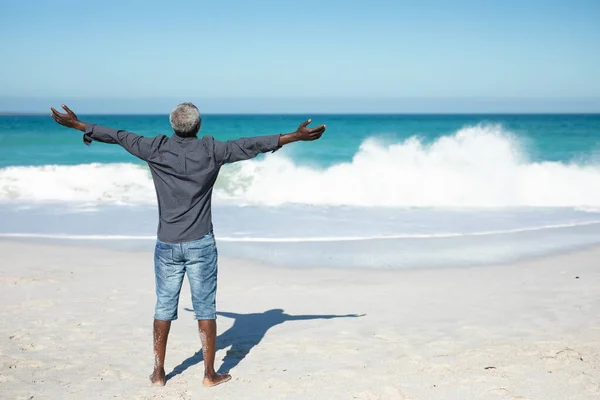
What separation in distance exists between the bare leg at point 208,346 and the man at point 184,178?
0.49ft

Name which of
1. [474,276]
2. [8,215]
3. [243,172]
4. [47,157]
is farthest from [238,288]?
[47,157]

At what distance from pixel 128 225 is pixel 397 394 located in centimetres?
813

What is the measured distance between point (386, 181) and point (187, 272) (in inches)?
603

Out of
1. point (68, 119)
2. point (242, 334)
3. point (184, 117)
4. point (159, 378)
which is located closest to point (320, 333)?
point (242, 334)

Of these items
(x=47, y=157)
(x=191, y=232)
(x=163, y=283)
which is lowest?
(x=47, y=157)

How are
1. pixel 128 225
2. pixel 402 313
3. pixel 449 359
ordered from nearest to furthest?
pixel 449 359
pixel 402 313
pixel 128 225

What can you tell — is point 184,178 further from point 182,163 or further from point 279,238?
point 279,238

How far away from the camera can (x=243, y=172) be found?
65.5 feet

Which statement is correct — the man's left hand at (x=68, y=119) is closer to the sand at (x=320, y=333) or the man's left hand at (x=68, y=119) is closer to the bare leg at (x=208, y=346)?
the bare leg at (x=208, y=346)

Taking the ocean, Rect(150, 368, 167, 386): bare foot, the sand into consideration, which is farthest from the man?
the ocean

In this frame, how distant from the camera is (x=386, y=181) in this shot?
19047 mm

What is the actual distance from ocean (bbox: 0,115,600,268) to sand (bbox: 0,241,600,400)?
1.21 meters

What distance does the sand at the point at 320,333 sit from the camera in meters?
4.37

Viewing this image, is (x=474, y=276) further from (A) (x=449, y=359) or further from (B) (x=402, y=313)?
(A) (x=449, y=359)
